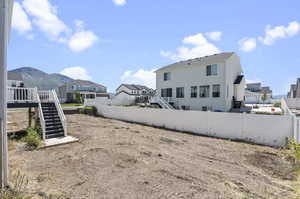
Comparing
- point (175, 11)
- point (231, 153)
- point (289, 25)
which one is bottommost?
point (231, 153)

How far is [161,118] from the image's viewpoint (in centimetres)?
1272

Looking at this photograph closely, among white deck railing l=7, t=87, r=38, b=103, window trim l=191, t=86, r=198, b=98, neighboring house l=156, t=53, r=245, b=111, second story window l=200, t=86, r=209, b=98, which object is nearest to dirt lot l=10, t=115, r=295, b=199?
white deck railing l=7, t=87, r=38, b=103

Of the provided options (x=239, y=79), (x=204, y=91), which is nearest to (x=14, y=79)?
(x=204, y=91)

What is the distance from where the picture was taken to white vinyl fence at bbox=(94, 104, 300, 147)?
768 cm

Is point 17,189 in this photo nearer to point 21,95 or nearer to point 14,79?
point 21,95

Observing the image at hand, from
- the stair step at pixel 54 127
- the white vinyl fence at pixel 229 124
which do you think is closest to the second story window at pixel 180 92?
the white vinyl fence at pixel 229 124

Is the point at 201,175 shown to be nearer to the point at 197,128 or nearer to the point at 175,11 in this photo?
the point at 197,128

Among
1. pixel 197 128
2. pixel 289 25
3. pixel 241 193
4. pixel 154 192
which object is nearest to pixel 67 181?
pixel 154 192

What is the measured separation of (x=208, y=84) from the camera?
61.6 feet

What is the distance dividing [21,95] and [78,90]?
35.3 m

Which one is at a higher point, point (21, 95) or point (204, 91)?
point (204, 91)

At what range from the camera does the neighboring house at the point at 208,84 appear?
58.4ft

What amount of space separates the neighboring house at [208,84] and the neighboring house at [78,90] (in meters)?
27.5

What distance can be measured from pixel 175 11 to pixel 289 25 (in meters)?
8.32
